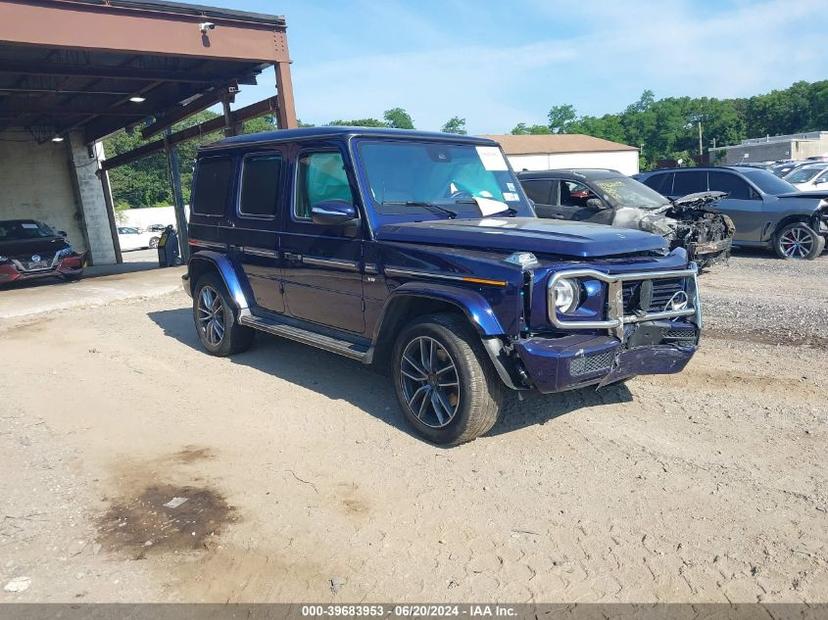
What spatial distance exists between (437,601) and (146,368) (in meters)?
4.67

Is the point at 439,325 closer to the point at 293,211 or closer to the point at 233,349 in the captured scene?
the point at 293,211

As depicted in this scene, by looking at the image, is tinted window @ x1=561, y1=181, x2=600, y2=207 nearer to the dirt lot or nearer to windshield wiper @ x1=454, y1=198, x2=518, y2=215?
the dirt lot

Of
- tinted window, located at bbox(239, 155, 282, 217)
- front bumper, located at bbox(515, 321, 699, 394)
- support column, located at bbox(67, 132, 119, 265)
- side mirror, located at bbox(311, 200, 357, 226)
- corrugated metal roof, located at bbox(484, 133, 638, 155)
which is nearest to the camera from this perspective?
front bumper, located at bbox(515, 321, 699, 394)

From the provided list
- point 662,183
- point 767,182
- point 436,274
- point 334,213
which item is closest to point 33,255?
point 334,213

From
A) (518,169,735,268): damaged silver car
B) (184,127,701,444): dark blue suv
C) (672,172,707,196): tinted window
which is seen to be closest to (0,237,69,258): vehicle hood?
(184,127,701,444): dark blue suv

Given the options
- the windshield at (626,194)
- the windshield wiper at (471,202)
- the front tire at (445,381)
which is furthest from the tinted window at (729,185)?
the front tire at (445,381)

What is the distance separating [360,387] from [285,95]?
8192mm

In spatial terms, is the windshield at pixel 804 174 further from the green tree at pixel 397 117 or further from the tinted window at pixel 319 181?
the green tree at pixel 397 117

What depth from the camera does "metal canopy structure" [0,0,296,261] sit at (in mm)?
9594

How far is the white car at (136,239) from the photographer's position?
110 ft

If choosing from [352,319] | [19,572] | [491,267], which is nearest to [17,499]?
[19,572]

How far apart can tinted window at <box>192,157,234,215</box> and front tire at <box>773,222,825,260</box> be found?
976cm

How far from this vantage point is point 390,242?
14.8ft

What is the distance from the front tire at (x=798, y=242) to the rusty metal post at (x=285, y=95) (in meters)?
8.98
